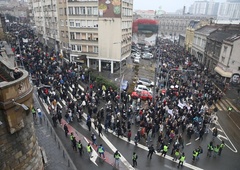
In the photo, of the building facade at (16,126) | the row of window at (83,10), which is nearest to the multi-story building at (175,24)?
the row of window at (83,10)

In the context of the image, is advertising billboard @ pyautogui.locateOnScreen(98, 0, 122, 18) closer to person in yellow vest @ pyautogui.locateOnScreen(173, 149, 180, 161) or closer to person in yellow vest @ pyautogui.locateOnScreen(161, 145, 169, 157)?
person in yellow vest @ pyautogui.locateOnScreen(161, 145, 169, 157)

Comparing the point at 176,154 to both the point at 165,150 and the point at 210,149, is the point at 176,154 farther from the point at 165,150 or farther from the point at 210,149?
the point at 210,149

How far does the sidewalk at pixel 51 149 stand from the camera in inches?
504

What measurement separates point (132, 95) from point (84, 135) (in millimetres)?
9467

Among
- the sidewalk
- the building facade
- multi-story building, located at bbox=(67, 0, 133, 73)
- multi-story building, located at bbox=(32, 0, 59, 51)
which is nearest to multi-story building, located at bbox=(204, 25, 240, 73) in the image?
multi-story building, located at bbox=(67, 0, 133, 73)

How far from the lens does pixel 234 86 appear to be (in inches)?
1319

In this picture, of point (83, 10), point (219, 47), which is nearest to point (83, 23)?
point (83, 10)

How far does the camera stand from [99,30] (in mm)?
36469

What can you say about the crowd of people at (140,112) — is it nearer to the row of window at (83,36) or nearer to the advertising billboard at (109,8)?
the row of window at (83,36)

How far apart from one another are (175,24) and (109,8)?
91221mm

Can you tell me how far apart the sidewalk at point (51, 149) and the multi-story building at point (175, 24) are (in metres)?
104

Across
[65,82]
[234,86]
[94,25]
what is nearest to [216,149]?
[65,82]

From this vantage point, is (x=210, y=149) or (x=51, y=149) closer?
(x=51, y=149)

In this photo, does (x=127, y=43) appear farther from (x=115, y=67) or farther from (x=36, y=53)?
(x=36, y=53)
